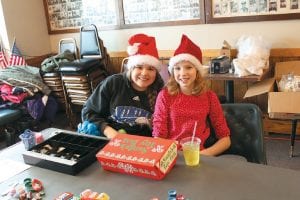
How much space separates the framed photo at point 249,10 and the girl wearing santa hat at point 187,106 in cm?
171

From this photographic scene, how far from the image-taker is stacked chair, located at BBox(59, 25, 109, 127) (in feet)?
12.3

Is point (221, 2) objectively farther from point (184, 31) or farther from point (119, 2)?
point (119, 2)

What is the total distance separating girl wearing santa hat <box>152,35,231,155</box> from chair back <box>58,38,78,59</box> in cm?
292

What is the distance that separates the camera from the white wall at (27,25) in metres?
4.24

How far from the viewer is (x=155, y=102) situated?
6.25 ft

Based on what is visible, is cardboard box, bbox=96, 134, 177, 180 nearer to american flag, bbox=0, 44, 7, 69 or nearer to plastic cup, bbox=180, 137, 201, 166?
plastic cup, bbox=180, 137, 201, 166

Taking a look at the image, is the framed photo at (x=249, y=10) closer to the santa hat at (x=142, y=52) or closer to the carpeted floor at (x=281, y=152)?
the carpeted floor at (x=281, y=152)

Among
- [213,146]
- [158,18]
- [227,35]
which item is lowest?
[213,146]

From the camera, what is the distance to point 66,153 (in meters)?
1.40

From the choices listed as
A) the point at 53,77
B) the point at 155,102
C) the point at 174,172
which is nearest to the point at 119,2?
the point at 53,77

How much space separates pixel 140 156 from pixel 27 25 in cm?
388

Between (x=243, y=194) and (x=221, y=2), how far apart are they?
8.67ft

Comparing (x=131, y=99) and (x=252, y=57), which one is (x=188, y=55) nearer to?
(x=131, y=99)

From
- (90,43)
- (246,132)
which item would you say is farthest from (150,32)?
(246,132)
